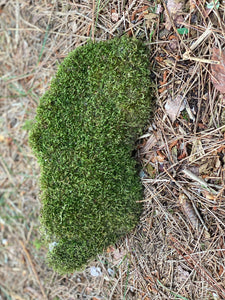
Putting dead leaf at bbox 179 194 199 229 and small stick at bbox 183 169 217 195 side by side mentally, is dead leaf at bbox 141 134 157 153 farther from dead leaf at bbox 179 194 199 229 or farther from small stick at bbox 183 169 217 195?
dead leaf at bbox 179 194 199 229

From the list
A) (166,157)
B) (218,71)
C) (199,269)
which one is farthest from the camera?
(166,157)

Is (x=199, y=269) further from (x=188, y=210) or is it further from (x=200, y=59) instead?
(x=200, y=59)

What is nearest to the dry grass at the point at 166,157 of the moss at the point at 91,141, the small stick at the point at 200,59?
the small stick at the point at 200,59

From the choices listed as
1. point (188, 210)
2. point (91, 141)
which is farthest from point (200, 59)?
point (188, 210)

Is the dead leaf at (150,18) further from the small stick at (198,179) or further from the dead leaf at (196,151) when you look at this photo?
the small stick at (198,179)

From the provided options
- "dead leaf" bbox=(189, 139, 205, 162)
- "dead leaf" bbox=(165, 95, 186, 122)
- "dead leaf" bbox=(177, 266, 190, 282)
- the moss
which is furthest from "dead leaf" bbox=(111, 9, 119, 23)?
"dead leaf" bbox=(177, 266, 190, 282)
